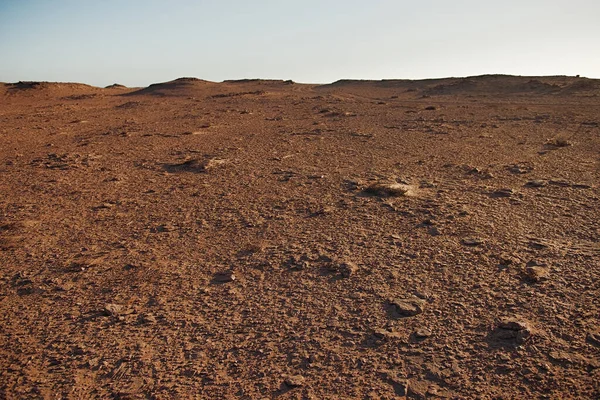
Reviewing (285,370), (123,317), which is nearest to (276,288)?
(285,370)

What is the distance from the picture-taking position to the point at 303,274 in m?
3.64

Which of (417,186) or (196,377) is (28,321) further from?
(417,186)

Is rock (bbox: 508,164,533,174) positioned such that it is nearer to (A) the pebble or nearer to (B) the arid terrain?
(B) the arid terrain

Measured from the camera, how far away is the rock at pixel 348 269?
11.8 ft

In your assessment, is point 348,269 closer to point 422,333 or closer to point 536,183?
point 422,333

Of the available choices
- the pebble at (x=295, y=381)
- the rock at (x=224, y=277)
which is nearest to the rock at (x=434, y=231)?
the rock at (x=224, y=277)

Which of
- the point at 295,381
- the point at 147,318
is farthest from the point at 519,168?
Answer: the point at 147,318

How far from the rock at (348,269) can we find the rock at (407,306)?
482 millimetres

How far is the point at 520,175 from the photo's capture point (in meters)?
6.13

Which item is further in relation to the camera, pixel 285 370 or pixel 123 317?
pixel 123 317

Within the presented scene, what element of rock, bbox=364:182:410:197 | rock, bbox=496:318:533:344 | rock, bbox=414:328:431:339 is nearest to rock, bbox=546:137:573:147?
rock, bbox=364:182:410:197

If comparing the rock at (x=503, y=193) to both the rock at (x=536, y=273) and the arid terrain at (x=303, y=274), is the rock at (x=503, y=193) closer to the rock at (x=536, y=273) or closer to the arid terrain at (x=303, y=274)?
the arid terrain at (x=303, y=274)

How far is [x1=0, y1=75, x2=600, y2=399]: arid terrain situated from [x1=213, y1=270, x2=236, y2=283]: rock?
0.09ft

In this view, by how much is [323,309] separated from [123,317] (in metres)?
1.45
